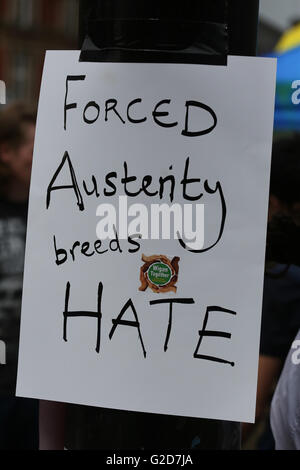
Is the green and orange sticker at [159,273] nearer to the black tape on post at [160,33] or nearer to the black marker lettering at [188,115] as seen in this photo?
the black marker lettering at [188,115]

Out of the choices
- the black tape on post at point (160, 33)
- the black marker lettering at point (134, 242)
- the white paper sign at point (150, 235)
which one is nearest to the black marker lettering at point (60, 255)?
the white paper sign at point (150, 235)

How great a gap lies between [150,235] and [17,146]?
41cm

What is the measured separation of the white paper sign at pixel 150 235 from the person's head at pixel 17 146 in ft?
0.40

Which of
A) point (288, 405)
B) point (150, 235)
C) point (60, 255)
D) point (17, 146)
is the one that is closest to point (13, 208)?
point (17, 146)

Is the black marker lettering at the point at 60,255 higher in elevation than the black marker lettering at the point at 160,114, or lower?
lower

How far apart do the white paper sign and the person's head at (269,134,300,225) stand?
0.08 m

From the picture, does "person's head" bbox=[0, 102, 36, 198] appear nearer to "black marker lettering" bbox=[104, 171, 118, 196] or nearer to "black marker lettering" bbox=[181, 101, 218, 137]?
"black marker lettering" bbox=[104, 171, 118, 196]

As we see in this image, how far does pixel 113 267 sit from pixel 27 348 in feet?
0.67

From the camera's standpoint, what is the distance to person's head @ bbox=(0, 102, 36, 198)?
1508mm

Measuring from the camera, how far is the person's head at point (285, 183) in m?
1.39

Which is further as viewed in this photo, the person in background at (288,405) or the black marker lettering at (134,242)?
the person in background at (288,405)

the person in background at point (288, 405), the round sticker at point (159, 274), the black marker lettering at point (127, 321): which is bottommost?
the person in background at point (288, 405)

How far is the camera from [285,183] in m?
1.41

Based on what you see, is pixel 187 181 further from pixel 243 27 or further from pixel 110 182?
pixel 243 27
